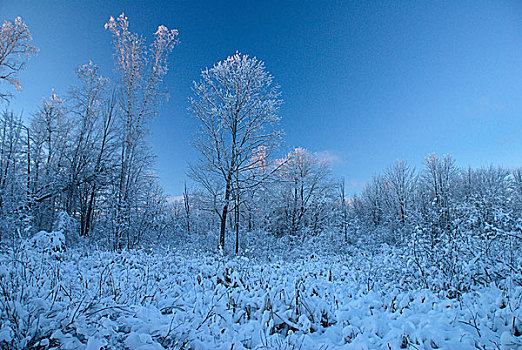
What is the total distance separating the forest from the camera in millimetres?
2455

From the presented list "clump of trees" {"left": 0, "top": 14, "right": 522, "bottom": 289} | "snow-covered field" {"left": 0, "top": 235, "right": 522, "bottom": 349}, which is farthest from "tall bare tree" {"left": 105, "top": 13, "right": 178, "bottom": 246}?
"snow-covered field" {"left": 0, "top": 235, "right": 522, "bottom": 349}

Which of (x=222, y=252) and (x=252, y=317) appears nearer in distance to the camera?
(x=252, y=317)

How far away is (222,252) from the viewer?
6.24m

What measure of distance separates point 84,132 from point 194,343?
47.0 feet

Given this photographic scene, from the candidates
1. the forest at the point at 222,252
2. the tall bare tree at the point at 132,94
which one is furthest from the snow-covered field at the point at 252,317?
the tall bare tree at the point at 132,94

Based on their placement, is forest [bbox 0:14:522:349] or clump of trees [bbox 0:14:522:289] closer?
forest [bbox 0:14:522:349]

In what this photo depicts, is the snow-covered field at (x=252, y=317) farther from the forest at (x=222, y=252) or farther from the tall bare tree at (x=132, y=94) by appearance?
the tall bare tree at (x=132, y=94)

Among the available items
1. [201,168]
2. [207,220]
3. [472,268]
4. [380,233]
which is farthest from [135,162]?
[380,233]

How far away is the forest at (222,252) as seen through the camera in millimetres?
2455

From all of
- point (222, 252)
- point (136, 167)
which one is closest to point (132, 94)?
point (136, 167)

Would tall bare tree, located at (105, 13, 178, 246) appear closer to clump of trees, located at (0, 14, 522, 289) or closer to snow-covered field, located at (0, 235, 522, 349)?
clump of trees, located at (0, 14, 522, 289)

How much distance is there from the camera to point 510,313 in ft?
8.77

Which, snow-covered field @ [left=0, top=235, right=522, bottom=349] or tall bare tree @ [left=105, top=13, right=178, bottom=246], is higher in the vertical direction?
tall bare tree @ [left=105, top=13, right=178, bottom=246]

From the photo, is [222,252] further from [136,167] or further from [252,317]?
[136,167]
